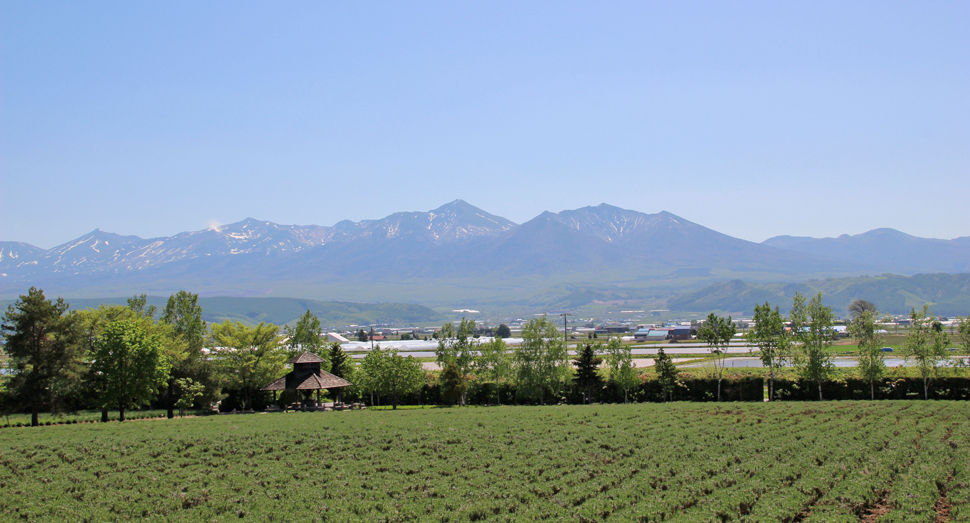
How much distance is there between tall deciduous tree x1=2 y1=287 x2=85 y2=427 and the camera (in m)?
39.2

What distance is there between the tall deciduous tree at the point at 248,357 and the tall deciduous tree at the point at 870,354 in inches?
2091

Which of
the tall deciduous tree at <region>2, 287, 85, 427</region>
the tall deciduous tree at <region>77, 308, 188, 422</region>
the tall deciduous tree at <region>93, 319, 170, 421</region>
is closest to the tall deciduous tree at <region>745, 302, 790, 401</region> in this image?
the tall deciduous tree at <region>93, 319, 170, 421</region>

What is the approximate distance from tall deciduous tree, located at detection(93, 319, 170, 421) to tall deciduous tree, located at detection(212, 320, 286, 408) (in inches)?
422

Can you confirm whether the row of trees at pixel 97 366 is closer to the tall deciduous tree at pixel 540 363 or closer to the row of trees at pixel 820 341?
the tall deciduous tree at pixel 540 363

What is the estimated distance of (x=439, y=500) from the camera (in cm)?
1775

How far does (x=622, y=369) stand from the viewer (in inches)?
2063

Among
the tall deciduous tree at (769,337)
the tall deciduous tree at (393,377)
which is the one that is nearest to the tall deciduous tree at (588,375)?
the tall deciduous tree at (769,337)

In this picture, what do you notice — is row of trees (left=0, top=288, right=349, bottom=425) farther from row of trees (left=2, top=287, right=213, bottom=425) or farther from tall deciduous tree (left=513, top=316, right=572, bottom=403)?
tall deciduous tree (left=513, top=316, right=572, bottom=403)

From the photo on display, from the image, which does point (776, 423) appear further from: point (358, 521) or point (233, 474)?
point (233, 474)

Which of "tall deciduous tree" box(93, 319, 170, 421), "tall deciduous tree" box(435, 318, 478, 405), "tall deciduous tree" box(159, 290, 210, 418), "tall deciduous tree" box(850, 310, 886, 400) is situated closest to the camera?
"tall deciduous tree" box(93, 319, 170, 421)

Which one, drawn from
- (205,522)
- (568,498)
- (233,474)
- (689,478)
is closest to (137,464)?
(233,474)

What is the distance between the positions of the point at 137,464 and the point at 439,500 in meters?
13.1

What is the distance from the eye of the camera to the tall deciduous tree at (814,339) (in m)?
48.6

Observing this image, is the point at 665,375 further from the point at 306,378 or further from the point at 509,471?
the point at 509,471
